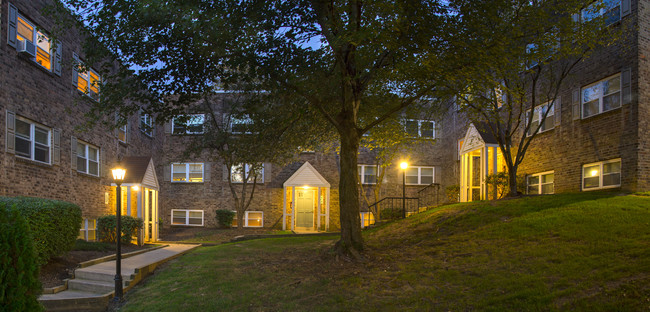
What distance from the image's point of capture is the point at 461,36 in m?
9.60

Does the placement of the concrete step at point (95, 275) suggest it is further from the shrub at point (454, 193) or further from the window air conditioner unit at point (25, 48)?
the shrub at point (454, 193)

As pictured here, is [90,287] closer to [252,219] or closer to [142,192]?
[142,192]

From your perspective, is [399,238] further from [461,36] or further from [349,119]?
[461,36]

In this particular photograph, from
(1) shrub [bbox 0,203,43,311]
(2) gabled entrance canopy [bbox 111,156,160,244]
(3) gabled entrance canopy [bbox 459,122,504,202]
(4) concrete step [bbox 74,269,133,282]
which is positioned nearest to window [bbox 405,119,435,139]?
(3) gabled entrance canopy [bbox 459,122,504,202]

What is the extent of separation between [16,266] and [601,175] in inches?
608

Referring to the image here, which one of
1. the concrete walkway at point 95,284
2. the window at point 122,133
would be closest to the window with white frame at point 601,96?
the concrete walkway at point 95,284

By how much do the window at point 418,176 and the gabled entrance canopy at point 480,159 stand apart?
5.04 meters

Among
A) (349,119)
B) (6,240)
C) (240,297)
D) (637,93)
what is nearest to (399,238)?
(349,119)

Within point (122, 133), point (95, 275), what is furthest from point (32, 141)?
point (122, 133)

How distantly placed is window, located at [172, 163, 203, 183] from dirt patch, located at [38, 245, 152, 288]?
44.8 ft

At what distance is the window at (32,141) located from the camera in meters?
13.1

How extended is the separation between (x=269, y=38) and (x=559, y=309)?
7747mm

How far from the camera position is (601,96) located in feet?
47.6

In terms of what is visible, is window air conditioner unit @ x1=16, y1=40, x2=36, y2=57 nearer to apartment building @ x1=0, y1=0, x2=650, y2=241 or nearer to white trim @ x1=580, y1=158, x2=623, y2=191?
apartment building @ x1=0, y1=0, x2=650, y2=241
